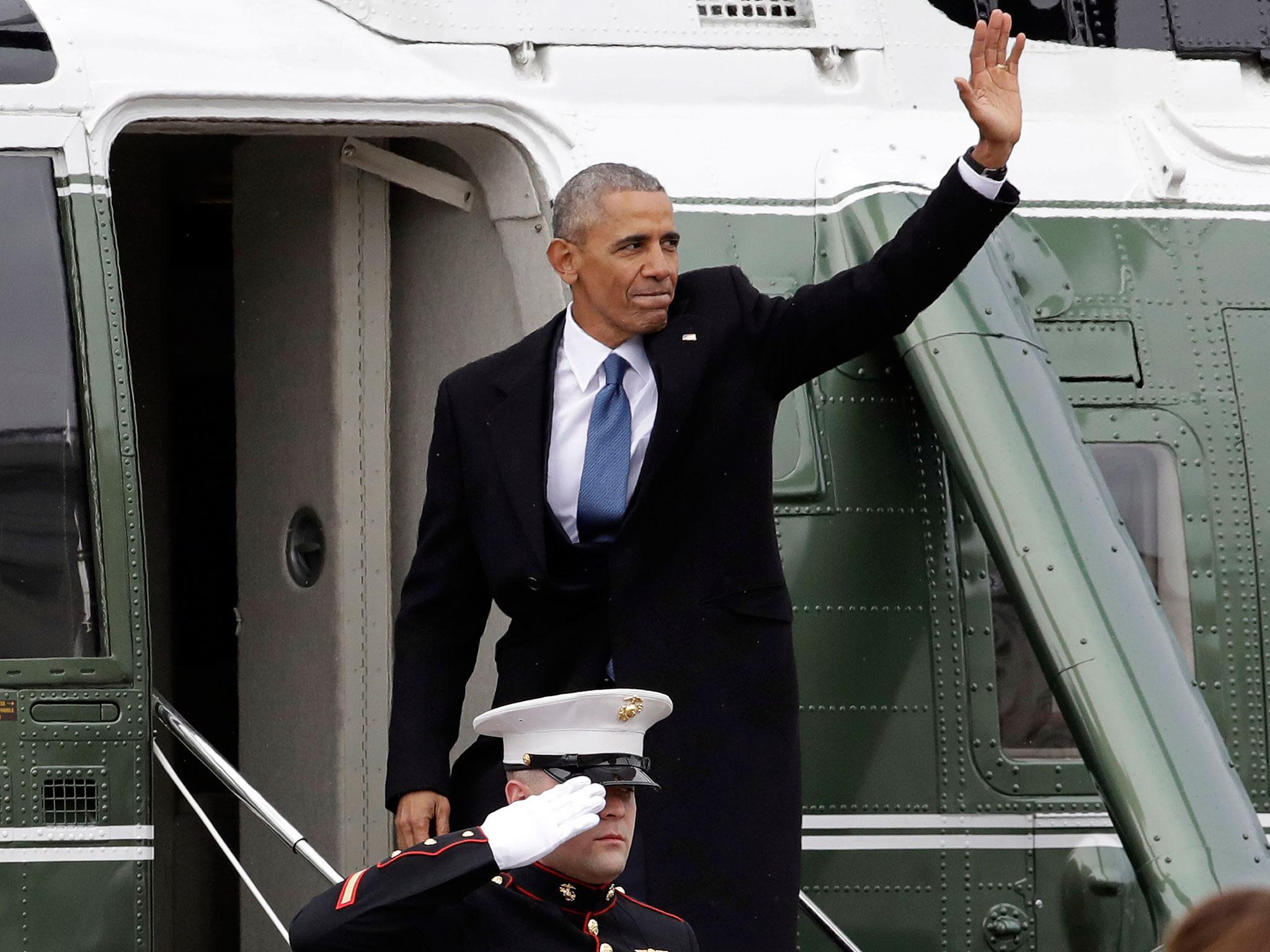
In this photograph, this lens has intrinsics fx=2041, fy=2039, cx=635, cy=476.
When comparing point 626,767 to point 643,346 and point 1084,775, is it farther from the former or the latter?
point 1084,775

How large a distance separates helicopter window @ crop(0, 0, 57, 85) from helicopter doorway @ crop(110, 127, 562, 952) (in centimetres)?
28

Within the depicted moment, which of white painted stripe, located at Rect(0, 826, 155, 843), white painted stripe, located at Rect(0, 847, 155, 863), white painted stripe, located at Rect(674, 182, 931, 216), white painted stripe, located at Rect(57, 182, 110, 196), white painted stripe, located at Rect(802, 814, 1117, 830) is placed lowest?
white painted stripe, located at Rect(802, 814, 1117, 830)

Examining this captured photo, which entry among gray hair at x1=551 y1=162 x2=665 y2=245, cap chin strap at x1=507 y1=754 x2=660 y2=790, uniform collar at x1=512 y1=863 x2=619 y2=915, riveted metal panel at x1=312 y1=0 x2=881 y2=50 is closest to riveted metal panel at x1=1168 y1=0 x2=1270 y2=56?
riveted metal panel at x1=312 y1=0 x2=881 y2=50

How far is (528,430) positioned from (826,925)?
1311 mm

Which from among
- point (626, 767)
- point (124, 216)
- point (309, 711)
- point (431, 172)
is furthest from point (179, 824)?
point (626, 767)

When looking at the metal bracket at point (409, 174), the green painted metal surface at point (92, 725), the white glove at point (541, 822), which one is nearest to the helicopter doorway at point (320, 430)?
the metal bracket at point (409, 174)

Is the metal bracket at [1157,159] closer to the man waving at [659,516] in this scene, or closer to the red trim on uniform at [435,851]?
the man waving at [659,516]

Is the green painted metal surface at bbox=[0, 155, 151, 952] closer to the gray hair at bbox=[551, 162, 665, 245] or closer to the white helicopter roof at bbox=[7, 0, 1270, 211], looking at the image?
the white helicopter roof at bbox=[7, 0, 1270, 211]

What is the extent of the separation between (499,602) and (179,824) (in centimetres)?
245

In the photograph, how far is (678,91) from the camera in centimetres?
508

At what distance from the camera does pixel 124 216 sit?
20.4 ft

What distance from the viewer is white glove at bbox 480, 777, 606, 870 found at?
2.98 metres

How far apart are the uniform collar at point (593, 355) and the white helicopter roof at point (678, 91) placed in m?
0.76

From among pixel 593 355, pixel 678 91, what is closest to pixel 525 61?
pixel 678 91
